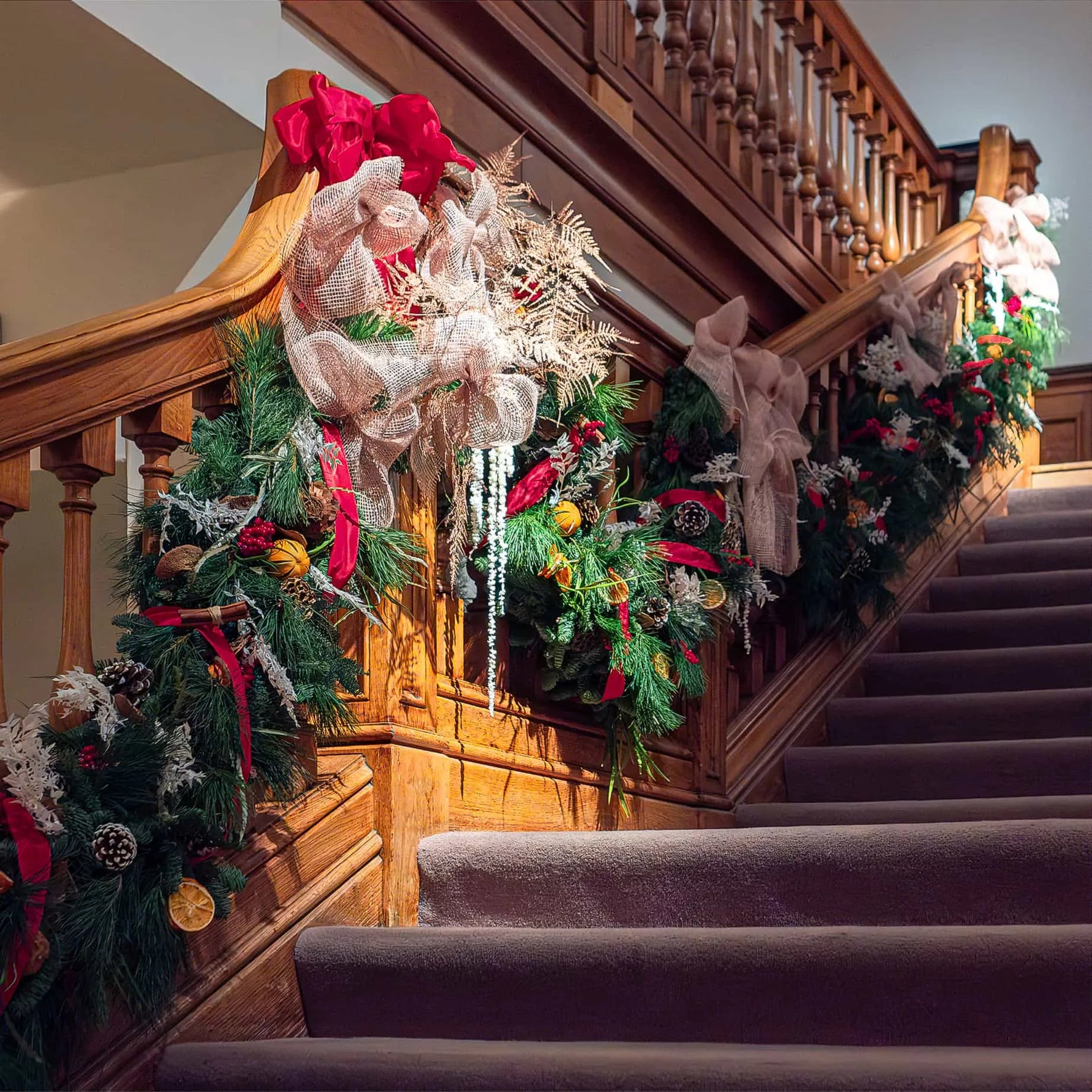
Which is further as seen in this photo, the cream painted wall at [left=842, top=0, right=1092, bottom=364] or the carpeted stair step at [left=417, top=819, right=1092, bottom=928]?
the cream painted wall at [left=842, top=0, right=1092, bottom=364]

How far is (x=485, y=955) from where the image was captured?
164 centimetres

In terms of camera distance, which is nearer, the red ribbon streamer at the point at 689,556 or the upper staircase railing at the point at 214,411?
the upper staircase railing at the point at 214,411

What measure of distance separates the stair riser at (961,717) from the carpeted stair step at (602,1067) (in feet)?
5.38

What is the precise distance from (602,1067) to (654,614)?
102cm

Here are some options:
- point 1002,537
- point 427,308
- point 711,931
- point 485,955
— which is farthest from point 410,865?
point 1002,537

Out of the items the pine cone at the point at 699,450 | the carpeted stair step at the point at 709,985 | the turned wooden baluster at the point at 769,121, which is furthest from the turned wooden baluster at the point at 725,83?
the carpeted stair step at the point at 709,985

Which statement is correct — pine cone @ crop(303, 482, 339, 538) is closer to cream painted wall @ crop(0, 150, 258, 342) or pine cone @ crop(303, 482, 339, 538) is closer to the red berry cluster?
the red berry cluster

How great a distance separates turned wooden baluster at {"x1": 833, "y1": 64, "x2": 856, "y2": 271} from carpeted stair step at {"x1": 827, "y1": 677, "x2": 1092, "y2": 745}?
206 cm

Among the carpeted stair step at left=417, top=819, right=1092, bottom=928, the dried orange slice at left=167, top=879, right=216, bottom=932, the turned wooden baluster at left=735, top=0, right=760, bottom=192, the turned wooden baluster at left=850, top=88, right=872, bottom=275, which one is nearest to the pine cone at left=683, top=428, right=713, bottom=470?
the carpeted stair step at left=417, top=819, right=1092, bottom=928

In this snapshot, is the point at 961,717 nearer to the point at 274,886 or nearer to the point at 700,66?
the point at 274,886

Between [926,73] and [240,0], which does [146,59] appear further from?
[926,73]

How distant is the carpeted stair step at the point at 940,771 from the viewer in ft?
8.77

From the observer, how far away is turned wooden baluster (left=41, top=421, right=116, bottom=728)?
1.47 meters

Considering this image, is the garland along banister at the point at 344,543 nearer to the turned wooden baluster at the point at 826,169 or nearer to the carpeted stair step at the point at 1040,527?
the carpeted stair step at the point at 1040,527
